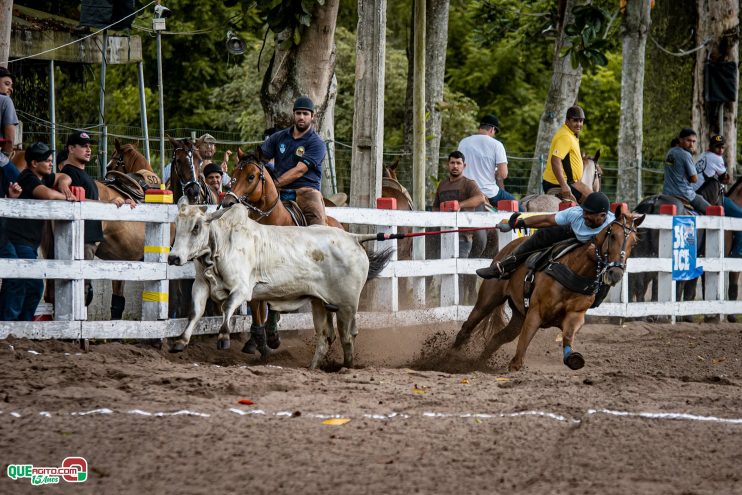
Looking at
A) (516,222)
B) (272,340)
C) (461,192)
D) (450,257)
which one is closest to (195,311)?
(272,340)

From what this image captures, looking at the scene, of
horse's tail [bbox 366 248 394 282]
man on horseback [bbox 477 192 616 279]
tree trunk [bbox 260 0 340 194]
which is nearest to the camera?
man on horseback [bbox 477 192 616 279]

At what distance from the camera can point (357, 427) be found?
7141 mm

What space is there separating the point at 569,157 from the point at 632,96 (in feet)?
28.0

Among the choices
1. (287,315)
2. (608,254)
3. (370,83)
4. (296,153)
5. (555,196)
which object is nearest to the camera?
(608,254)

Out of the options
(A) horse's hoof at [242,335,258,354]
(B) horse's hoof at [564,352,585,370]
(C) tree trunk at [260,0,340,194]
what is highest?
(C) tree trunk at [260,0,340,194]

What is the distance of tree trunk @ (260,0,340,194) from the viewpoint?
1398 cm

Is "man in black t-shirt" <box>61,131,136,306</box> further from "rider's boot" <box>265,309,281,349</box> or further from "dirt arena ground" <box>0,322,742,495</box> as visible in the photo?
"rider's boot" <box>265,309,281,349</box>

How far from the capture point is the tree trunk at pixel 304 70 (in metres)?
14.0

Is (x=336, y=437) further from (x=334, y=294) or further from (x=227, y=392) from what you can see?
(x=334, y=294)

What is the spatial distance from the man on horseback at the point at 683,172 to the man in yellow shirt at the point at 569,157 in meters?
2.39

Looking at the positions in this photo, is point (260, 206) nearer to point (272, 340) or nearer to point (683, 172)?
point (272, 340)

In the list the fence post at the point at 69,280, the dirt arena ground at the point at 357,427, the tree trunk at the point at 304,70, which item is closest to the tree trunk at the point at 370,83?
the tree trunk at the point at 304,70

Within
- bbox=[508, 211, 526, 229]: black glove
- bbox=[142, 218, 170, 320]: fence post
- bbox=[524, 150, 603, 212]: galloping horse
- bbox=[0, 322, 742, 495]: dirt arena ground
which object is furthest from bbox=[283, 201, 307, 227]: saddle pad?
bbox=[524, 150, 603, 212]: galloping horse

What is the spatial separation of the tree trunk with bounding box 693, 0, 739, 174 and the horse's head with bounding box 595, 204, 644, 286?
39.8 feet
